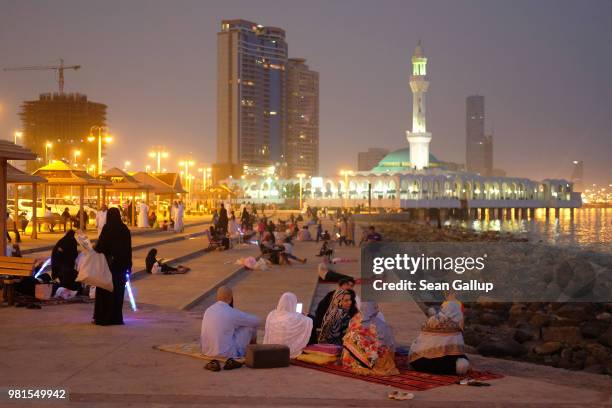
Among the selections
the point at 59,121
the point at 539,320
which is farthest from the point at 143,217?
the point at 59,121

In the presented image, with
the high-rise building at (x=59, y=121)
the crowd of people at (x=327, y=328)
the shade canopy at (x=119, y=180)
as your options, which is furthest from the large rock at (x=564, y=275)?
the high-rise building at (x=59, y=121)

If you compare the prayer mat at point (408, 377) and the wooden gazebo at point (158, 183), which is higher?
the wooden gazebo at point (158, 183)

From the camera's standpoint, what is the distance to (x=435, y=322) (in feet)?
23.8

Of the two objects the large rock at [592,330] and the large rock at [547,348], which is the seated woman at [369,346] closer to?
the large rock at [547,348]

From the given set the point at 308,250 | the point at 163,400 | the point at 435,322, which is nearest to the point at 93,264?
the point at 163,400

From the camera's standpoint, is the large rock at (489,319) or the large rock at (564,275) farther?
the large rock at (564,275)

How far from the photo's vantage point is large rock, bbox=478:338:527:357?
395 inches

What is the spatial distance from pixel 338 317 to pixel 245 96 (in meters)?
177

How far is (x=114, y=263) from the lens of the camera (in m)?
9.48

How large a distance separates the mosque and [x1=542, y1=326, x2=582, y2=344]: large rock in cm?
8824

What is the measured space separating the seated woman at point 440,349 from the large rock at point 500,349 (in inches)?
116

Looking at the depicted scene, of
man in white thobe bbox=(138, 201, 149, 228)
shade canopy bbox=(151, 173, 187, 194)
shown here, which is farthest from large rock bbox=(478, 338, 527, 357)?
shade canopy bbox=(151, 173, 187, 194)

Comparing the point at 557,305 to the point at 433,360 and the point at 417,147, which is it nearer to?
the point at 433,360

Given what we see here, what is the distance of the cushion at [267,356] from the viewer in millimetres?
7199
